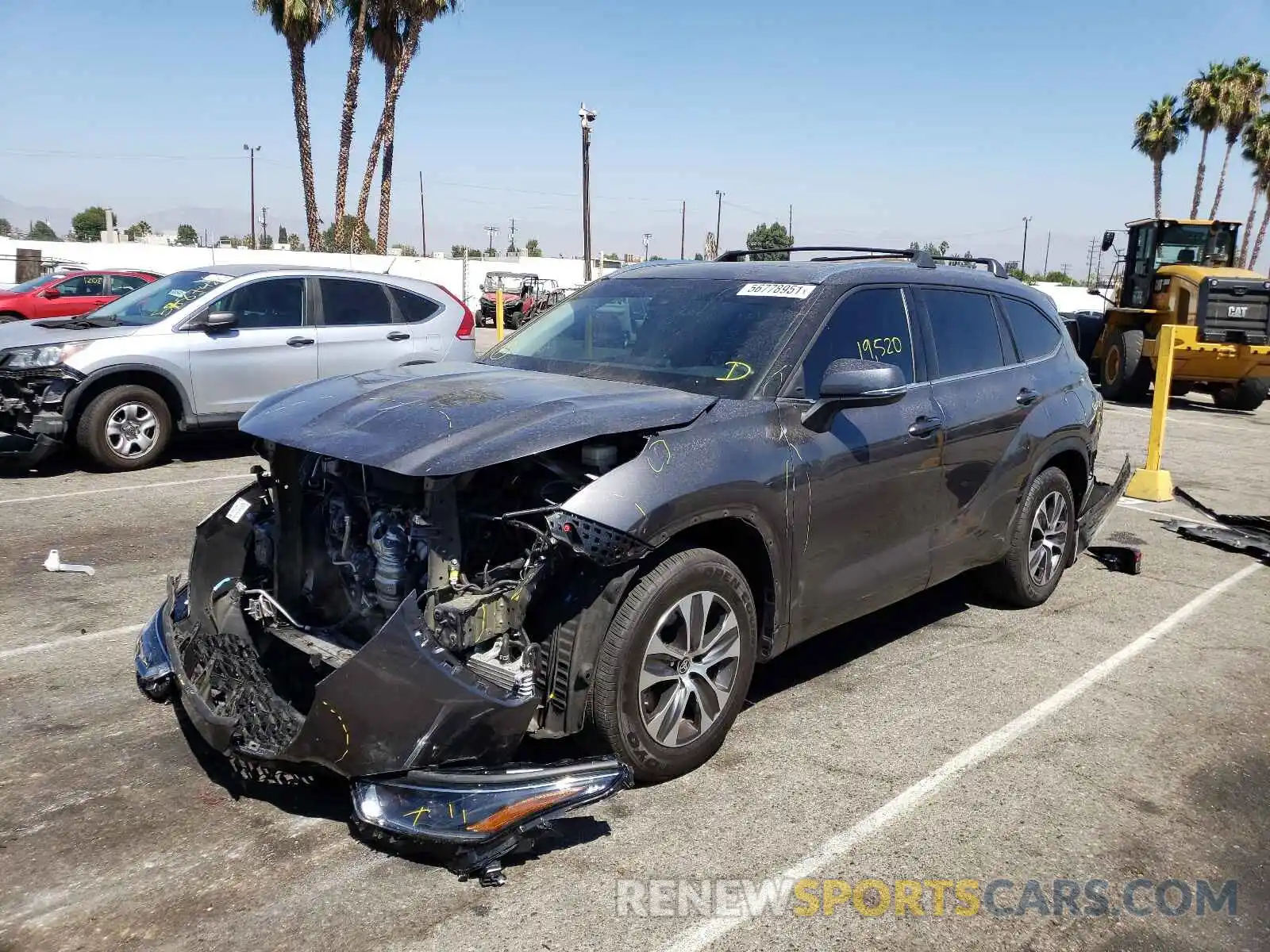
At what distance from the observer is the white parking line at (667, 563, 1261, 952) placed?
2883 millimetres

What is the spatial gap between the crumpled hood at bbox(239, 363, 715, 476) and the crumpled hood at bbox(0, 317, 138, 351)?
550 cm

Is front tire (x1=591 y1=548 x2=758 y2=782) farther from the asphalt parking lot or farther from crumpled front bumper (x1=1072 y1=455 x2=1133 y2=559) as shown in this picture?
crumpled front bumper (x1=1072 y1=455 x2=1133 y2=559)

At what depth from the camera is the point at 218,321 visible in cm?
896

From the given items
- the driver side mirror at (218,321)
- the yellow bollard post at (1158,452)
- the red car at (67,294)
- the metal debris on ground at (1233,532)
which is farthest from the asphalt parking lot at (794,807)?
the red car at (67,294)

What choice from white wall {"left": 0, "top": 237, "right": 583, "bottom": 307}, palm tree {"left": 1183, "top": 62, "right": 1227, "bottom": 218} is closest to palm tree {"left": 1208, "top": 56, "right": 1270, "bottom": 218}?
palm tree {"left": 1183, "top": 62, "right": 1227, "bottom": 218}

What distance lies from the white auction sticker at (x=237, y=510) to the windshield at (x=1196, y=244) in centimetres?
1736

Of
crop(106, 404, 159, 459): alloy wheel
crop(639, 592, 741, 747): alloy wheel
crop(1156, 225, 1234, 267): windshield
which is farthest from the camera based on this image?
crop(1156, 225, 1234, 267): windshield

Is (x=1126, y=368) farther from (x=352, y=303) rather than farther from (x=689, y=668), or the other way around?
(x=689, y=668)

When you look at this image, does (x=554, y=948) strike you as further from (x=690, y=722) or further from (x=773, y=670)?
(x=773, y=670)

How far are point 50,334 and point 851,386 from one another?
24.9 feet

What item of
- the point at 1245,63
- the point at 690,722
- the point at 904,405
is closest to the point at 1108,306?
the point at 904,405

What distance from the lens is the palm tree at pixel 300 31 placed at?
30.6m

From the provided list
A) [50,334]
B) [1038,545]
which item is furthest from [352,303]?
[1038,545]

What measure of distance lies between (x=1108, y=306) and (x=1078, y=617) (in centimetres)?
1524
